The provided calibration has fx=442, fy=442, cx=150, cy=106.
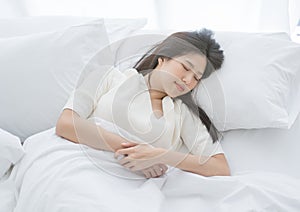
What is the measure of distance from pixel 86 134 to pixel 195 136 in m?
0.30

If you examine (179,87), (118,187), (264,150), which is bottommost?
(264,150)

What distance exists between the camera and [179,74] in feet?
4.06

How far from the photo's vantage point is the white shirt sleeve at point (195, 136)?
3.94 feet

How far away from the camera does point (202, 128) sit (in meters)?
1.25

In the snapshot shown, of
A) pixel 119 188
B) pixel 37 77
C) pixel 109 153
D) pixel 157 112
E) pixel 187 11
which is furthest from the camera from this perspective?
pixel 187 11

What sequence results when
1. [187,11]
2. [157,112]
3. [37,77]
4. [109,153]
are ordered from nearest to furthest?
[109,153] → [157,112] → [37,77] → [187,11]

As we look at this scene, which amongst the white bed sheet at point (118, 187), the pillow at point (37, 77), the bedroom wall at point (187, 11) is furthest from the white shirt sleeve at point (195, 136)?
the bedroom wall at point (187, 11)

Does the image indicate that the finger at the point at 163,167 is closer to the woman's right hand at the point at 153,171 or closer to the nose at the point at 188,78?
the woman's right hand at the point at 153,171

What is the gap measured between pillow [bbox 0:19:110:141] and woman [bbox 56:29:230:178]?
129 mm

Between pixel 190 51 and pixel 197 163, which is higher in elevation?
pixel 190 51

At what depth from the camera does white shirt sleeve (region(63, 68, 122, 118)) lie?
124 centimetres

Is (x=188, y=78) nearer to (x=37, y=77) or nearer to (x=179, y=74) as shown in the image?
(x=179, y=74)

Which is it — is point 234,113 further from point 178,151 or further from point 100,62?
point 100,62

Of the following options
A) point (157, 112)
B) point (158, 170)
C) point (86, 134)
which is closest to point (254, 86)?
point (157, 112)
